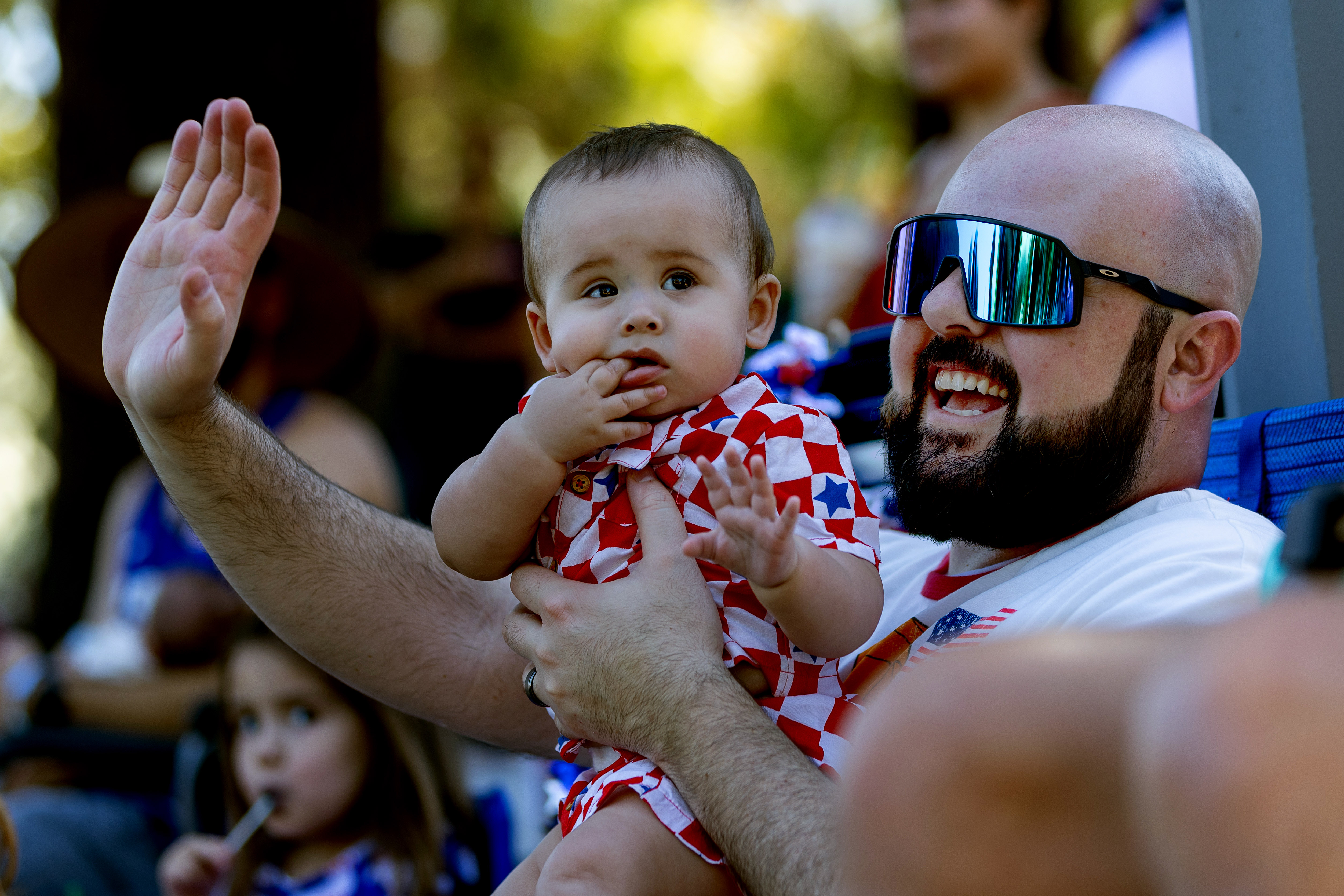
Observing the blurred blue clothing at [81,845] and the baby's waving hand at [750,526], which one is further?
the blurred blue clothing at [81,845]

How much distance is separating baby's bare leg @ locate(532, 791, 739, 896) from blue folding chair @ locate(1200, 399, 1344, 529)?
3.53 feet

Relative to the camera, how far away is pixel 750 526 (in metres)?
1.54

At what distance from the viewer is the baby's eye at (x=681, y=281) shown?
187 cm

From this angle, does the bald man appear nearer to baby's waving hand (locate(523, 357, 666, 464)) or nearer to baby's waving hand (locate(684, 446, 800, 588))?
baby's waving hand (locate(523, 357, 666, 464))

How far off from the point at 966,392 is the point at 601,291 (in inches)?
24.9

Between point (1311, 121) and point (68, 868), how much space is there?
11.4 ft

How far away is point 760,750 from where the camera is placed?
1.68m

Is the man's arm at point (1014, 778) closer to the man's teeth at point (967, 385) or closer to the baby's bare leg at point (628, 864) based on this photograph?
the baby's bare leg at point (628, 864)

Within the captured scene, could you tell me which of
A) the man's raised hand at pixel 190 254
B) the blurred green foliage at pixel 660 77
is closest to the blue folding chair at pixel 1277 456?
the man's raised hand at pixel 190 254

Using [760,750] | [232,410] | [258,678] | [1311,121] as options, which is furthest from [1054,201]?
[258,678]

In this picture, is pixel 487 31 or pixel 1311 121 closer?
pixel 1311 121

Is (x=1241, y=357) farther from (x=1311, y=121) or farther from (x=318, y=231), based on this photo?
(x=318, y=231)

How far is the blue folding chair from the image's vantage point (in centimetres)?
201

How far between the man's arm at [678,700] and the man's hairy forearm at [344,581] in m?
0.41
